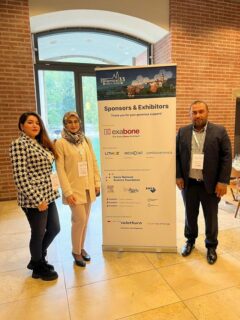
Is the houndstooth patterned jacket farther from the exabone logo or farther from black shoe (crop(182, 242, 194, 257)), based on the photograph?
black shoe (crop(182, 242, 194, 257))

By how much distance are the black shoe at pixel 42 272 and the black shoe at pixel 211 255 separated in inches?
59.5

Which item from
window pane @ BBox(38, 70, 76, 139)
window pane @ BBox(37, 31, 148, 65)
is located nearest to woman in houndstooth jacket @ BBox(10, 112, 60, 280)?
window pane @ BBox(38, 70, 76, 139)

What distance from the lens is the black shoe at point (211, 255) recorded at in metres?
2.51

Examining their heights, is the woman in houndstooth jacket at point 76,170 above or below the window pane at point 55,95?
below

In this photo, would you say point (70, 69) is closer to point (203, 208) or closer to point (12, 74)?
point (12, 74)

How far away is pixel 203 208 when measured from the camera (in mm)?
2596

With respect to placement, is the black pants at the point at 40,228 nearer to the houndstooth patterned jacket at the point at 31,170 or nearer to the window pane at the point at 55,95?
the houndstooth patterned jacket at the point at 31,170

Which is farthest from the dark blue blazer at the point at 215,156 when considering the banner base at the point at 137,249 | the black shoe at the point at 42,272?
the black shoe at the point at 42,272

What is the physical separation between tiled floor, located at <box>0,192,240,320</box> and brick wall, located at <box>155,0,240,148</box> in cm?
370

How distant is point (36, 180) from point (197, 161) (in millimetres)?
1496

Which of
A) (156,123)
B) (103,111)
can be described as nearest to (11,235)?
(103,111)

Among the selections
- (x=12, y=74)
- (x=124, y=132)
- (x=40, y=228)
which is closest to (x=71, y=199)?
(x=40, y=228)

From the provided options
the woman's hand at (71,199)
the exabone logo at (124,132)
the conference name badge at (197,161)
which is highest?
the exabone logo at (124,132)

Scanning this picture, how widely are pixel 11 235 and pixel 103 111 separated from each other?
2.10 m
